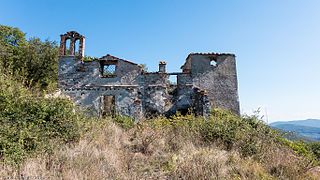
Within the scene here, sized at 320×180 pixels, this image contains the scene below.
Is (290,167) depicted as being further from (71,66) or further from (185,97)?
(71,66)

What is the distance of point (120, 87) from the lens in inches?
425

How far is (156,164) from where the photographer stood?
4.36m

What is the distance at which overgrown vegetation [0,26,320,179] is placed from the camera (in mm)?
3594

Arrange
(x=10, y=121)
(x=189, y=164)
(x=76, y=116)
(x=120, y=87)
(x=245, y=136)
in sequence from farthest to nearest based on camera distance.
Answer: (x=120, y=87), (x=76, y=116), (x=245, y=136), (x=10, y=121), (x=189, y=164)

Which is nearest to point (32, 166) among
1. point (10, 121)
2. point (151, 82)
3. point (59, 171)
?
point (59, 171)

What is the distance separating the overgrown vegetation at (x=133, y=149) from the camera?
141 inches

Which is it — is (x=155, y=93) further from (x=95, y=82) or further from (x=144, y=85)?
(x=95, y=82)

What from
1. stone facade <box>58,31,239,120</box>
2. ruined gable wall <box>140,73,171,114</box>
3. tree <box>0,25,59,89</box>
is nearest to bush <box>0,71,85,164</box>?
stone facade <box>58,31,239,120</box>

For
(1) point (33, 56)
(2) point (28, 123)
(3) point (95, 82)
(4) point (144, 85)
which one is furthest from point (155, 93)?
(1) point (33, 56)

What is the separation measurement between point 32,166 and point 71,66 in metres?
9.75

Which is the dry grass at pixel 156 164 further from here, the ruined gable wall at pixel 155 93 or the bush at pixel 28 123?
the ruined gable wall at pixel 155 93

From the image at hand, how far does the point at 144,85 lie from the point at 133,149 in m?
6.92

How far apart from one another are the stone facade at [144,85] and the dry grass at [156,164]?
5.14 meters

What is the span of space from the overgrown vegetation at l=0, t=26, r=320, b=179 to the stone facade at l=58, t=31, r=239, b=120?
4.26 m
